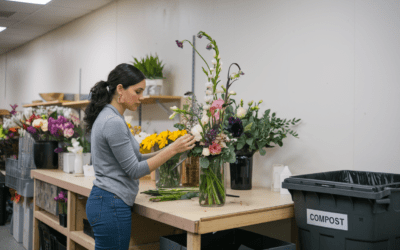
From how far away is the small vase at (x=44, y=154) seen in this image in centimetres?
320

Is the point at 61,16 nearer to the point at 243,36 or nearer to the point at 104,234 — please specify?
the point at 243,36

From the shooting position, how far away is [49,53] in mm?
5504

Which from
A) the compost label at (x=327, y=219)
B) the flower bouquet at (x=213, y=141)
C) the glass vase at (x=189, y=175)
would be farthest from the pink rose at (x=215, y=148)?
the glass vase at (x=189, y=175)

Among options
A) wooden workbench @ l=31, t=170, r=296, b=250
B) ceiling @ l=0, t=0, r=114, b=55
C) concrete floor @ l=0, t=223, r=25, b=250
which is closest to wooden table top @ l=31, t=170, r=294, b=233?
wooden workbench @ l=31, t=170, r=296, b=250

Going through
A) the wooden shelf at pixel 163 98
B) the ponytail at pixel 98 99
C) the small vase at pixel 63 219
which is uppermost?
the wooden shelf at pixel 163 98

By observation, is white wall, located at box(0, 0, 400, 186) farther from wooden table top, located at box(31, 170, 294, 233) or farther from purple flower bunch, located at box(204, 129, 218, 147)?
purple flower bunch, located at box(204, 129, 218, 147)

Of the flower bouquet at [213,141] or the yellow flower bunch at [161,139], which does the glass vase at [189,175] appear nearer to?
the yellow flower bunch at [161,139]

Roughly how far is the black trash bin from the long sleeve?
2.25 feet

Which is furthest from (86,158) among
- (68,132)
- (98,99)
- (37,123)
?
(98,99)

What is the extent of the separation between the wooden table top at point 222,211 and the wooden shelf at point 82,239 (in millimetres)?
291

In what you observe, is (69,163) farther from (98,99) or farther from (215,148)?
(215,148)

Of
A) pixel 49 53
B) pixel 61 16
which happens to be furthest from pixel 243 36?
pixel 49 53

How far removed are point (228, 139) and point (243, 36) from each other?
3.69 feet

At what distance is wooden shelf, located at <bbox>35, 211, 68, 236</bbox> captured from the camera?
8.33ft
